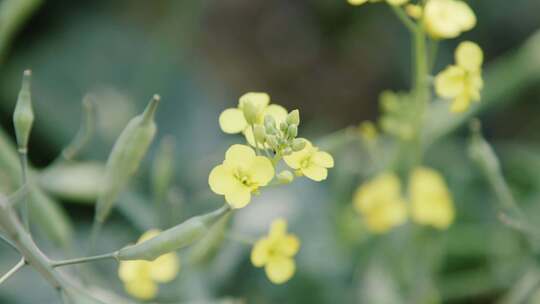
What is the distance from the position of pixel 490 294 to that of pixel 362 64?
810 millimetres

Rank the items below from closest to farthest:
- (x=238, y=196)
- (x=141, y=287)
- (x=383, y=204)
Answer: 1. (x=238, y=196)
2. (x=141, y=287)
3. (x=383, y=204)

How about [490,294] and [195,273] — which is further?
[490,294]

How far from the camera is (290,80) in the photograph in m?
2.03

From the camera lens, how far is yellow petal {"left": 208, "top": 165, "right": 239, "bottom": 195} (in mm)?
698

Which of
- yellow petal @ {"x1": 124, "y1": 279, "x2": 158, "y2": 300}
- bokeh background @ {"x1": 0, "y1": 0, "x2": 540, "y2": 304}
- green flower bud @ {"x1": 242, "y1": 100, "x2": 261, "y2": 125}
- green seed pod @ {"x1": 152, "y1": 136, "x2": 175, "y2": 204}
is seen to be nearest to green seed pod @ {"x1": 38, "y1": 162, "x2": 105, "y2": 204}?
bokeh background @ {"x1": 0, "y1": 0, "x2": 540, "y2": 304}

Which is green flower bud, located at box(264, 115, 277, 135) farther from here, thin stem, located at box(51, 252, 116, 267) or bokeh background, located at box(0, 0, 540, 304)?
bokeh background, located at box(0, 0, 540, 304)

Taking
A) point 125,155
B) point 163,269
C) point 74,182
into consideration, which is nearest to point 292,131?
point 125,155

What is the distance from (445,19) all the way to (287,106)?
102 centimetres

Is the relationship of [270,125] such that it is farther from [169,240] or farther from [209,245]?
[209,245]

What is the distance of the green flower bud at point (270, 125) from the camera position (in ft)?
2.39

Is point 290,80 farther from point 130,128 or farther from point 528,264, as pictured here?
point 130,128

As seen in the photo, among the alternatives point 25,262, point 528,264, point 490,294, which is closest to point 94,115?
point 25,262

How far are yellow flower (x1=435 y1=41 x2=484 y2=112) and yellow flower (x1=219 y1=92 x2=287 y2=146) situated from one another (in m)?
0.24

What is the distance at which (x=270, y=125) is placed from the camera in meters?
0.73
